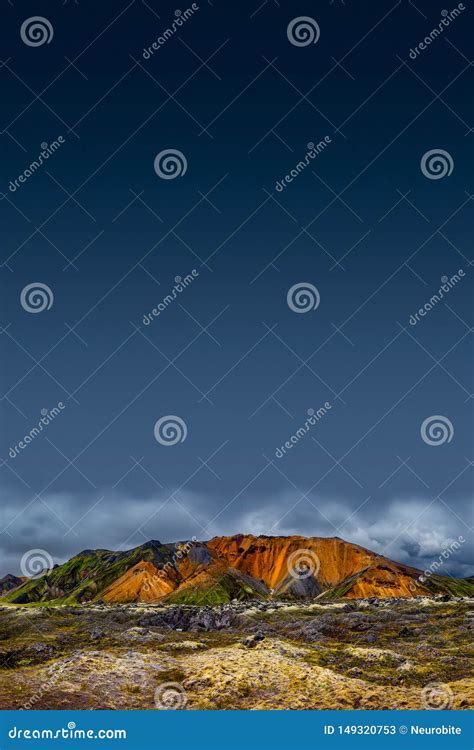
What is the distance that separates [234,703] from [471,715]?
1295cm

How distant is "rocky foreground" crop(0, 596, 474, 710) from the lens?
37.3 m

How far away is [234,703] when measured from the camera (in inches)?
1473

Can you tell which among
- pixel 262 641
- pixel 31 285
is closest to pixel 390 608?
pixel 262 641

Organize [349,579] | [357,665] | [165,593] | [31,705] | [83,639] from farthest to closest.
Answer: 1. [349,579]
2. [165,593]
3. [83,639]
4. [357,665]
5. [31,705]

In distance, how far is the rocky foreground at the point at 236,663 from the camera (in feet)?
122

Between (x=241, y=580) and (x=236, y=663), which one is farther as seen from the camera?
(x=241, y=580)

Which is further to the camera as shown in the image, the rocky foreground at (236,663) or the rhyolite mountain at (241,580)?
the rhyolite mountain at (241,580)

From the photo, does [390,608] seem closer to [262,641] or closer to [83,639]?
[262,641]

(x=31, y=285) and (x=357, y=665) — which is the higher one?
(x=31, y=285)

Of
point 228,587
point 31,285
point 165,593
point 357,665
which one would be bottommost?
point 165,593

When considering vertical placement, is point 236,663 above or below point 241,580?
above

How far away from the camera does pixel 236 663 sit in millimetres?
41469

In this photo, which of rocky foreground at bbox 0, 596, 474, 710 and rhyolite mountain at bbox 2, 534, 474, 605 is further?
rhyolite mountain at bbox 2, 534, 474, 605

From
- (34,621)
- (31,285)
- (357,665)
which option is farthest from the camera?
(34,621)
